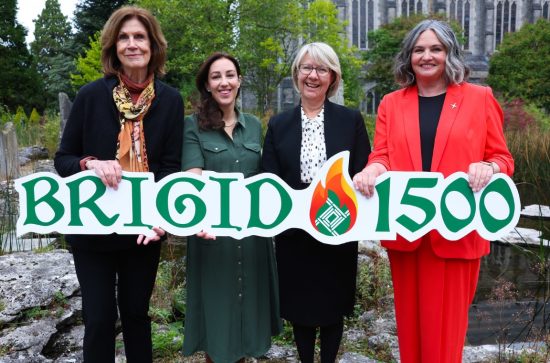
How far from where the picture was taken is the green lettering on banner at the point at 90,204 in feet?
7.55

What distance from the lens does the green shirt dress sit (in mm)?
2498

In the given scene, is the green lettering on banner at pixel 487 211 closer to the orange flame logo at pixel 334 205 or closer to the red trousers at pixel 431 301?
the red trousers at pixel 431 301

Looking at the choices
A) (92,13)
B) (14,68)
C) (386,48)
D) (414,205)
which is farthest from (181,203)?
(386,48)

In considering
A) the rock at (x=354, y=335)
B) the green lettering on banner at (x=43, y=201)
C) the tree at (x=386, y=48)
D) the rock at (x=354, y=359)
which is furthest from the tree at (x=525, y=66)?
the green lettering on banner at (x=43, y=201)

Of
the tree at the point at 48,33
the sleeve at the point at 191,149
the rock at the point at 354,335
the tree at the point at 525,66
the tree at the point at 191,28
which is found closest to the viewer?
the sleeve at the point at 191,149

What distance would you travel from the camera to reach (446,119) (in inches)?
85.4

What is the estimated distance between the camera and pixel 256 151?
2557mm

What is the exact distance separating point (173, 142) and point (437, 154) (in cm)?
120

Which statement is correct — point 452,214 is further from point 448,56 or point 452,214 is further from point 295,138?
point 295,138

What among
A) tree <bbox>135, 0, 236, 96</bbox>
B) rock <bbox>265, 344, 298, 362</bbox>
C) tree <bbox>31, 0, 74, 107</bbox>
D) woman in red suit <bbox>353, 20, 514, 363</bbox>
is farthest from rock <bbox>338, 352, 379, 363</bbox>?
tree <bbox>31, 0, 74, 107</bbox>

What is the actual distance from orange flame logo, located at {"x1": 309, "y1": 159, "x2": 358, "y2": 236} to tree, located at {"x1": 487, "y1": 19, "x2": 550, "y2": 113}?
2529 centimetres

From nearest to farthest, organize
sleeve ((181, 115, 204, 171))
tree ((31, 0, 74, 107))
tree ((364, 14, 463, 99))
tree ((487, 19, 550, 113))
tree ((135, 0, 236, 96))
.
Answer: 1. sleeve ((181, 115, 204, 171))
2. tree ((135, 0, 236, 96))
3. tree ((487, 19, 550, 113))
4. tree ((364, 14, 463, 99))
5. tree ((31, 0, 74, 107))

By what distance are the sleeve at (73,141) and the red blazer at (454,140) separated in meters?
1.34

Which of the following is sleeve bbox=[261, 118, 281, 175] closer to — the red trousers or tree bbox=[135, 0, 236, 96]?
the red trousers
